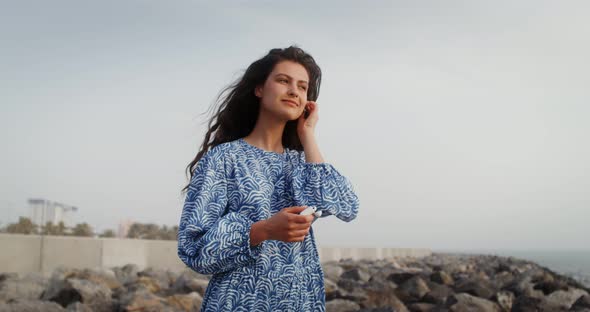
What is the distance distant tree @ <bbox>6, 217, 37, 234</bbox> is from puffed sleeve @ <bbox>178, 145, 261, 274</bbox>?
9.17m

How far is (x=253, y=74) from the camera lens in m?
2.65

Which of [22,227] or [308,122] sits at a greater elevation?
[308,122]

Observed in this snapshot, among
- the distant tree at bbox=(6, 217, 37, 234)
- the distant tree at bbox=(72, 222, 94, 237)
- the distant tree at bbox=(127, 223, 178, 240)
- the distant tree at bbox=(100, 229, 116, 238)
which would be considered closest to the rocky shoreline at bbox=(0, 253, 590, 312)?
the distant tree at bbox=(6, 217, 37, 234)

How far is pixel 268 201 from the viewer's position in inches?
93.4

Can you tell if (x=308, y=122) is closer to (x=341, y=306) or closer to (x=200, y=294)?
(x=341, y=306)

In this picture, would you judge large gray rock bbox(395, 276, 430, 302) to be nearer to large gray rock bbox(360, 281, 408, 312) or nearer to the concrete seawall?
large gray rock bbox(360, 281, 408, 312)

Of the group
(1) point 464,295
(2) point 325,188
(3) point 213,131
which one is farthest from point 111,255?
(2) point 325,188

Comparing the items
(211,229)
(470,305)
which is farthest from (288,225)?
(470,305)

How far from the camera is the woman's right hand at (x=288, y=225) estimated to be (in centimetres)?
206

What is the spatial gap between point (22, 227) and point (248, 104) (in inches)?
360

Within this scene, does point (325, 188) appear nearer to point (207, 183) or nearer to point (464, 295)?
point (207, 183)

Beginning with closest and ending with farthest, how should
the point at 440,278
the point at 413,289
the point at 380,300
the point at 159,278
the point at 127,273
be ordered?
the point at 380,300
the point at 413,289
the point at 159,278
the point at 127,273
the point at 440,278

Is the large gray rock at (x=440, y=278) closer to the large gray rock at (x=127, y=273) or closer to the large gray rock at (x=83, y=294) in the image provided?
the large gray rock at (x=127, y=273)

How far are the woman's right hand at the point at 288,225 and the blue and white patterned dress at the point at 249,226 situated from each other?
12 cm
